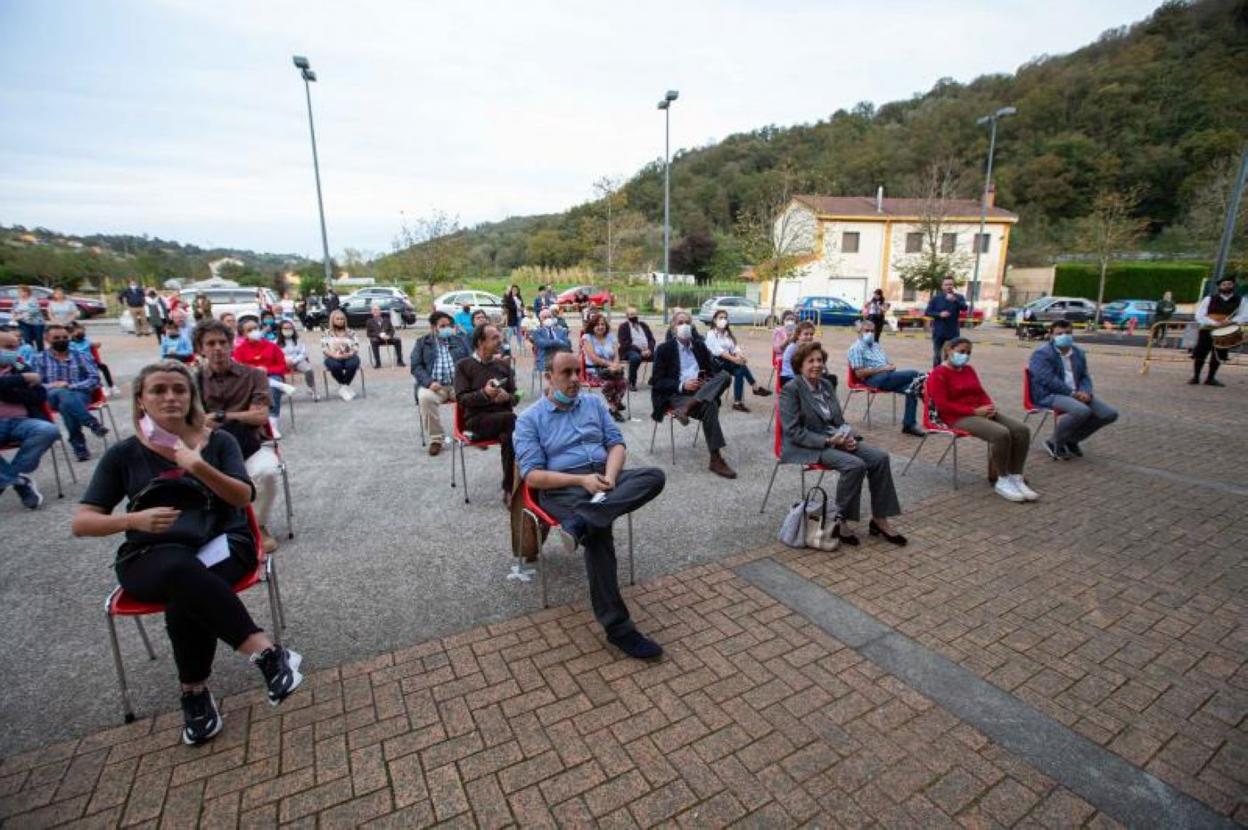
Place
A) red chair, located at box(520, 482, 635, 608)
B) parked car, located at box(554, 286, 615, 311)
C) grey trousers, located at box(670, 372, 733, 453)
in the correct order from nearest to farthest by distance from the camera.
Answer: red chair, located at box(520, 482, 635, 608) → grey trousers, located at box(670, 372, 733, 453) → parked car, located at box(554, 286, 615, 311)

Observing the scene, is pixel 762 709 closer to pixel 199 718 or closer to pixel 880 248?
pixel 199 718

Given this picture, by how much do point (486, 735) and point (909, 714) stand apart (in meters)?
1.90

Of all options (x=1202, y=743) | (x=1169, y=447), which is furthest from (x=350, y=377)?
(x=1169, y=447)

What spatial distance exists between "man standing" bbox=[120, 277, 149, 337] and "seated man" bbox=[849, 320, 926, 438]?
2180 centimetres

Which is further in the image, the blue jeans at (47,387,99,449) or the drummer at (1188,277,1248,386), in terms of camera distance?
the drummer at (1188,277,1248,386)

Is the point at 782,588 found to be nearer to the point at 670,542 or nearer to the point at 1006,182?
the point at 670,542

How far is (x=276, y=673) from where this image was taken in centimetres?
261

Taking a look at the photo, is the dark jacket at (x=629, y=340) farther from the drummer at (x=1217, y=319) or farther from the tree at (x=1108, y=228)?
the tree at (x=1108, y=228)

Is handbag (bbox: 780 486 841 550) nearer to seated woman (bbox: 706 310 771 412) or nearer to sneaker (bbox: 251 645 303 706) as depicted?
sneaker (bbox: 251 645 303 706)

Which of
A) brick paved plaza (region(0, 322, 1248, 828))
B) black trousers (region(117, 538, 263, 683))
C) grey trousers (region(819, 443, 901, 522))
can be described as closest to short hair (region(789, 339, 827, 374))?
grey trousers (region(819, 443, 901, 522))

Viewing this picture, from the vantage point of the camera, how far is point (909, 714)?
2.62m

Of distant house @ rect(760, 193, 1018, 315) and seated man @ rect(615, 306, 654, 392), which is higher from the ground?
distant house @ rect(760, 193, 1018, 315)

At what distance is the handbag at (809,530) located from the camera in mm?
4211

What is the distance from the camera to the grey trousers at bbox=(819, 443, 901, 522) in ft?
13.8
